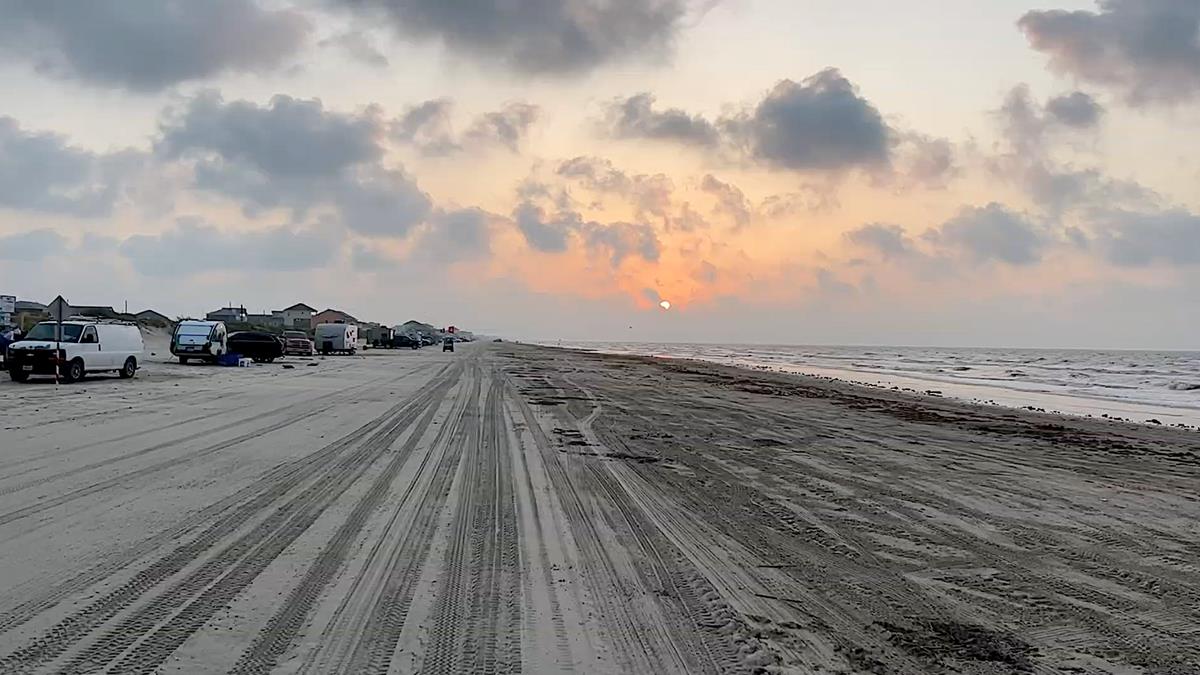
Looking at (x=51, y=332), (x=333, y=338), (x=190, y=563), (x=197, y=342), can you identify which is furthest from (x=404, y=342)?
(x=190, y=563)

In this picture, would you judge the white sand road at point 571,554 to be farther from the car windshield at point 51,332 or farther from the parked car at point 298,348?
the parked car at point 298,348

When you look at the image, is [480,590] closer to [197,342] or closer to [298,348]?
[197,342]

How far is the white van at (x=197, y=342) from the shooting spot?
3594cm

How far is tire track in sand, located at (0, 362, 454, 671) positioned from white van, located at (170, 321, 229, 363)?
2832 centimetres

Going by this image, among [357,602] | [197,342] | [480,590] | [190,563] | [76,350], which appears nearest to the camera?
[357,602]

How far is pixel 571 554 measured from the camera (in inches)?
252

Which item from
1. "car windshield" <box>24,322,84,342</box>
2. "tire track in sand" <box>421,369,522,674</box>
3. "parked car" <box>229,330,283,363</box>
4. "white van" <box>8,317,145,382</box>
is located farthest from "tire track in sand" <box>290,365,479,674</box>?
"parked car" <box>229,330,283,363</box>

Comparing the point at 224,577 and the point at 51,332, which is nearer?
the point at 224,577

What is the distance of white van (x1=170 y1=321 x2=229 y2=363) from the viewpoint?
35938mm

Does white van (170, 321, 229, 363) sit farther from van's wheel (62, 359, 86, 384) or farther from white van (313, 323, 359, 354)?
white van (313, 323, 359, 354)

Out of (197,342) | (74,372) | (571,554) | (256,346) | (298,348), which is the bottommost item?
(571,554)

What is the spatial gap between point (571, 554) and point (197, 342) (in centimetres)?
3484

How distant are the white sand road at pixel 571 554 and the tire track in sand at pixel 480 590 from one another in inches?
1.1

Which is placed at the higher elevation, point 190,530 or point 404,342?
point 404,342
